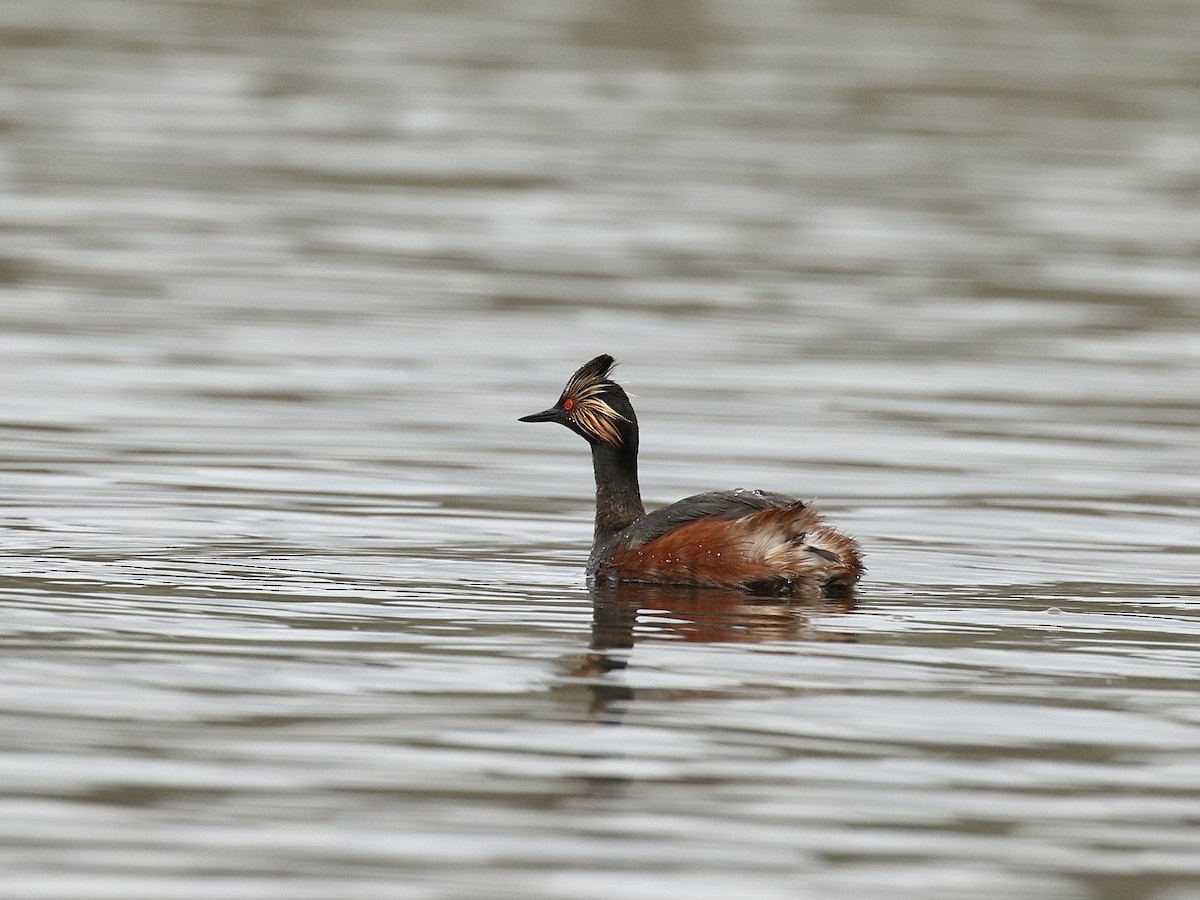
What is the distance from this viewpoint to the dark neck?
12.9 m

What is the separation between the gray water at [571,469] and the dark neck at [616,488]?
346mm

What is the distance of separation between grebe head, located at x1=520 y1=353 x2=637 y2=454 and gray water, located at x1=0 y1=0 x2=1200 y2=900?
2.19 feet

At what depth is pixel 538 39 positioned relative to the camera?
4253 centimetres

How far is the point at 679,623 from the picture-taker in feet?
36.4

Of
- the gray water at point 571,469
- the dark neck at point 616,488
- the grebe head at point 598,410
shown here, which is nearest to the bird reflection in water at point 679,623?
the gray water at point 571,469

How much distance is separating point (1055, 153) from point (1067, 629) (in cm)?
2278

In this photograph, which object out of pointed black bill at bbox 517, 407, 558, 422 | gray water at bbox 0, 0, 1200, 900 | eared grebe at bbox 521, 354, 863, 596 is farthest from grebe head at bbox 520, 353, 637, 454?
gray water at bbox 0, 0, 1200, 900

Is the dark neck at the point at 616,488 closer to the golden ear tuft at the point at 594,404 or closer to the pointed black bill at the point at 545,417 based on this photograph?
the golden ear tuft at the point at 594,404

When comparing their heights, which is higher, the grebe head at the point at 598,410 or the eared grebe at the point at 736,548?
the grebe head at the point at 598,410

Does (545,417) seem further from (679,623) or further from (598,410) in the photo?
(679,623)

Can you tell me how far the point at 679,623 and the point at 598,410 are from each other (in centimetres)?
210

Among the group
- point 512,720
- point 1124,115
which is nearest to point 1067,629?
point 512,720

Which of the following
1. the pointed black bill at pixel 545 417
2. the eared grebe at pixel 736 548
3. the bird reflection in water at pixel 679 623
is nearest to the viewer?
the bird reflection in water at pixel 679 623

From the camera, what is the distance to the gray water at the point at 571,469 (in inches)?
311
